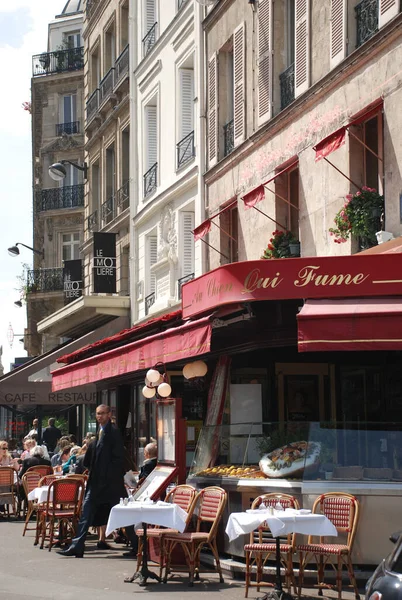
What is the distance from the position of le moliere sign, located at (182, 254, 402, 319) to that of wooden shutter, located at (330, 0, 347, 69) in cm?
532

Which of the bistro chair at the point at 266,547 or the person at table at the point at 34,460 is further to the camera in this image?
the person at table at the point at 34,460

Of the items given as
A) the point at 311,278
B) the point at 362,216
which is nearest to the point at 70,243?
the point at 362,216

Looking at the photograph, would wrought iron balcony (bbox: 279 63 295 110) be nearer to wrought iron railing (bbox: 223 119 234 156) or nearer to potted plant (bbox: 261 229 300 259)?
potted plant (bbox: 261 229 300 259)

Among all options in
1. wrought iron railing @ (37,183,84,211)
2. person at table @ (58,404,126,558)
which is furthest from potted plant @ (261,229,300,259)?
wrought iron railing @ (37,183,84,211)

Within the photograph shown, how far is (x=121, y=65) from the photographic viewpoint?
31.4 m

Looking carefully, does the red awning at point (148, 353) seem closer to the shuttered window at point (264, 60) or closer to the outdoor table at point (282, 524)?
→ the outdoor table at point (282, 524)

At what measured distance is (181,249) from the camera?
25312 mm

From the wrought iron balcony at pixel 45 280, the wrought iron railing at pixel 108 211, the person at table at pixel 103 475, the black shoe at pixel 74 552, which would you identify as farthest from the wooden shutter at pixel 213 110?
the wrought iron balcony at pixel 45 280

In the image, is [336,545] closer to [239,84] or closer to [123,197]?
[239,84]

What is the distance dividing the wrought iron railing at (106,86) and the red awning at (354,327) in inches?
849

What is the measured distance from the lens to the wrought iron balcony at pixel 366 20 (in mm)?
16297

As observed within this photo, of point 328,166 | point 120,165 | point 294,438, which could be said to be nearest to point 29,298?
point 120,165

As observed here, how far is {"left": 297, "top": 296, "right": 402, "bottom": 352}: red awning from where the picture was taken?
1161 cm

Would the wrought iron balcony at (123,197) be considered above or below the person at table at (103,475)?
above
